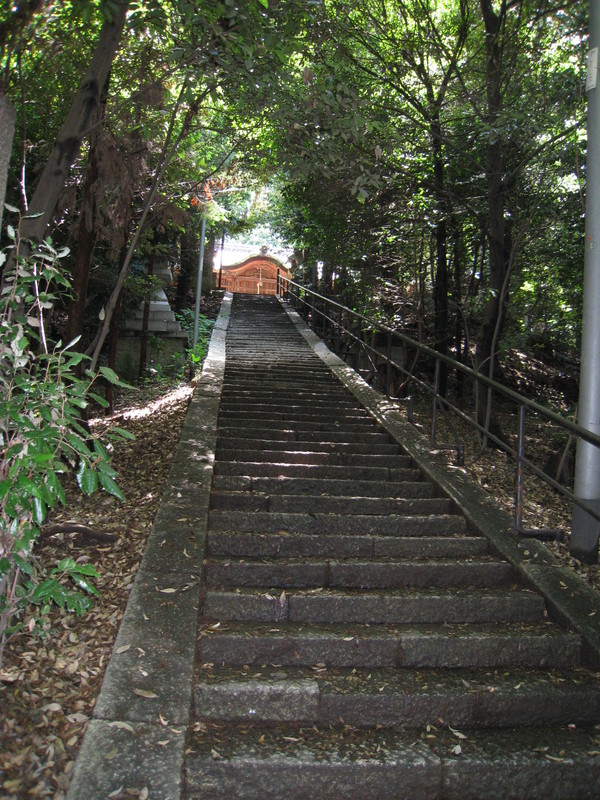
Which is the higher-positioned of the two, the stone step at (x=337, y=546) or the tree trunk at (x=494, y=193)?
the tree trunk at (x=494, y=193)

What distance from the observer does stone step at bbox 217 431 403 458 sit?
5.52m

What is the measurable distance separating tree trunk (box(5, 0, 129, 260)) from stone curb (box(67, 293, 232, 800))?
1818mm

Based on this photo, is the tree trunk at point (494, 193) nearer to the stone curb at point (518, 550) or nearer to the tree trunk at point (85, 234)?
the stone curb at point (518, 550)

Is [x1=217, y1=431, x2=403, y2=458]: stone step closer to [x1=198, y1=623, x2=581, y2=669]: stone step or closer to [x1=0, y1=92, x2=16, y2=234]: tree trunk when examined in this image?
[x1=198, y1=623, x2=581, y2=669]: stone step

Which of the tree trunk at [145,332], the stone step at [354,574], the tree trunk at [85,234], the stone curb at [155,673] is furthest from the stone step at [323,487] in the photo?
the tree trunk at [145,332]

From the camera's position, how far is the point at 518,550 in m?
3.96

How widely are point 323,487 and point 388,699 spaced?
6.69ft

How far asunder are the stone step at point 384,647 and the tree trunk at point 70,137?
7.61 ft

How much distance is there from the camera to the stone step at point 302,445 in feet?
18.1

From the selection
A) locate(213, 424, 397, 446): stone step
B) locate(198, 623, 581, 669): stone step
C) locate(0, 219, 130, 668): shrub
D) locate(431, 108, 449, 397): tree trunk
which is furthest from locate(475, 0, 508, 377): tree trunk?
locate(0, 219, 130, 668): shrub

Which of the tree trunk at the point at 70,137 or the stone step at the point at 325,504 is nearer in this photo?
the tree trunk at the point at 70,137

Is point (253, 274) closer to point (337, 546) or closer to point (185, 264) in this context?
point (185, 264)

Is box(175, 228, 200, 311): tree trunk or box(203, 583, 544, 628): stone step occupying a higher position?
box(175, 228, 200, 311): tree trunk

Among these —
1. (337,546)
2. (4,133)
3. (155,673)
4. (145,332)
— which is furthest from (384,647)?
(145,332)
